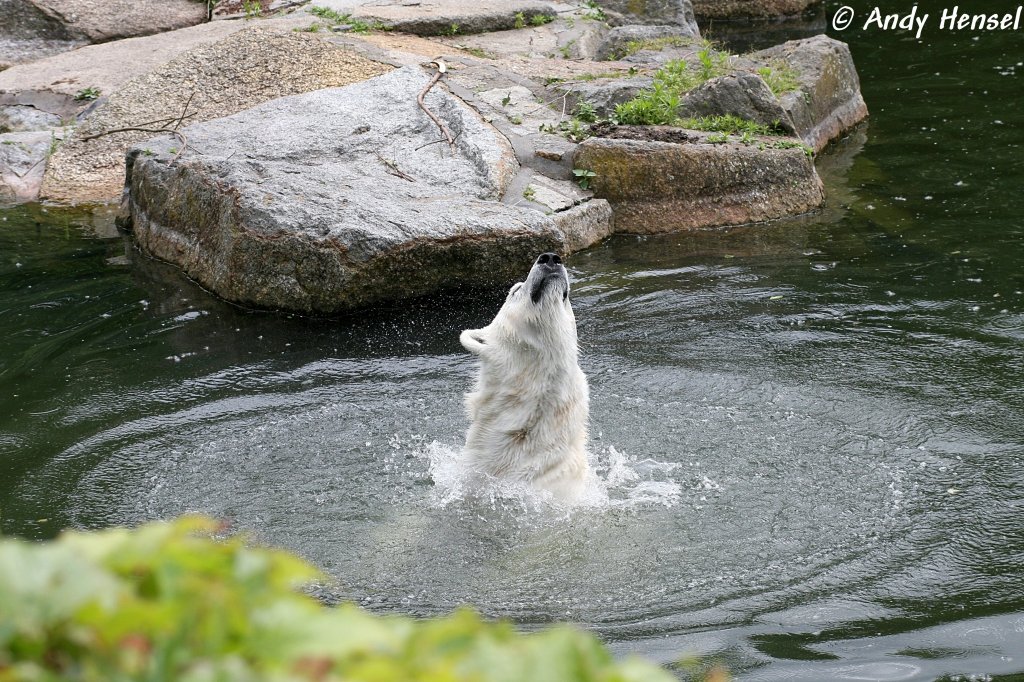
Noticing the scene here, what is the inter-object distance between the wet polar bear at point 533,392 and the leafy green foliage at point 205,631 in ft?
11.4

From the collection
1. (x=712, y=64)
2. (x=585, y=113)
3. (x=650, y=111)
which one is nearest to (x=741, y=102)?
(x=650, y=111)

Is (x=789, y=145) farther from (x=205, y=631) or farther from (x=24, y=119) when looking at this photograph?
(x=205, y=631)

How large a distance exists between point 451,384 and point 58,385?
2308 millimetres

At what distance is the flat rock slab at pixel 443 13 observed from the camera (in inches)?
469

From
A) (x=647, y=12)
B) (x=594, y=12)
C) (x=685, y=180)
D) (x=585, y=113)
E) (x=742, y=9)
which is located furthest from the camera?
(x=742, y=9)

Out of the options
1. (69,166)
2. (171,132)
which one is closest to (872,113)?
(171,132)

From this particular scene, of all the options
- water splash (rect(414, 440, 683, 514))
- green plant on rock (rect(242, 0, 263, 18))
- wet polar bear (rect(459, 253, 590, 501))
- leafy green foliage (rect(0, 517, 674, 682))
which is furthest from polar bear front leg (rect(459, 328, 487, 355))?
green plant on rock (rect(242, 0, 263, 18))

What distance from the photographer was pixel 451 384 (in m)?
6.44

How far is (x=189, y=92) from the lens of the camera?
1030cm

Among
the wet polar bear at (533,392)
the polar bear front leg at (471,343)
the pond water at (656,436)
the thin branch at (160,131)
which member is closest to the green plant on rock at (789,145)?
the pond water at (656,436)

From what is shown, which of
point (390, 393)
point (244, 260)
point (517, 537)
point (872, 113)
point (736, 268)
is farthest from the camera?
point (872, 113)

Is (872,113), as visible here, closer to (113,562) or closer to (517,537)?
(517,537)

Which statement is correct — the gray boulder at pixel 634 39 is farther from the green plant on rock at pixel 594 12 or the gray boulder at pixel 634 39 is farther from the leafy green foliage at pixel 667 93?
the leafy green foliage at pixel 667 93

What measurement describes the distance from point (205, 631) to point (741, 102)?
9.30 m
